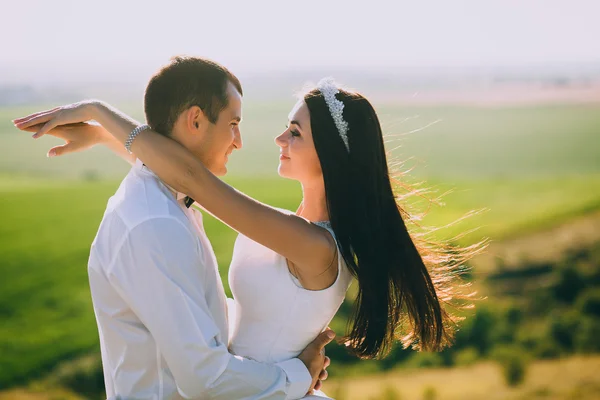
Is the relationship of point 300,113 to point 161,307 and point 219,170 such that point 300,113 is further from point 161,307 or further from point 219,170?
point 161,307

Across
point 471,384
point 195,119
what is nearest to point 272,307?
point 195,119

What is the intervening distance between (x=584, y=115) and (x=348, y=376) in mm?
8593

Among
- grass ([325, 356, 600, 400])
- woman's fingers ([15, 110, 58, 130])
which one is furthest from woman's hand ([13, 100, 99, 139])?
grass ([325, 356, 600, 400])

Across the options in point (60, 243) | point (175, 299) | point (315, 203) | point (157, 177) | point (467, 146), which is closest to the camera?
point (175, 299)

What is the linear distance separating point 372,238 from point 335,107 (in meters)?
0.50

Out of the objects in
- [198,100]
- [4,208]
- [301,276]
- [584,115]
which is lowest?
[4,208]

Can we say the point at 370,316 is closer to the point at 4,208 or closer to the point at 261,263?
the point at 261,263

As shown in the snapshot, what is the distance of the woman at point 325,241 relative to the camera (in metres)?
2.38

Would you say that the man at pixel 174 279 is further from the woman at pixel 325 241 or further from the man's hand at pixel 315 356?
the woman at pixel 325 241

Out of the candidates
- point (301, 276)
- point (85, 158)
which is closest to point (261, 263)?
point (301, 276)

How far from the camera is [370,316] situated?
2.62 meters

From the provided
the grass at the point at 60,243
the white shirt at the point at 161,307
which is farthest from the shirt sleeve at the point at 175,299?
the grass at the point at 60,243

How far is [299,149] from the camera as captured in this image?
2557 millimetres

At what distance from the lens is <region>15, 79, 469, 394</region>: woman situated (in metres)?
2.38
